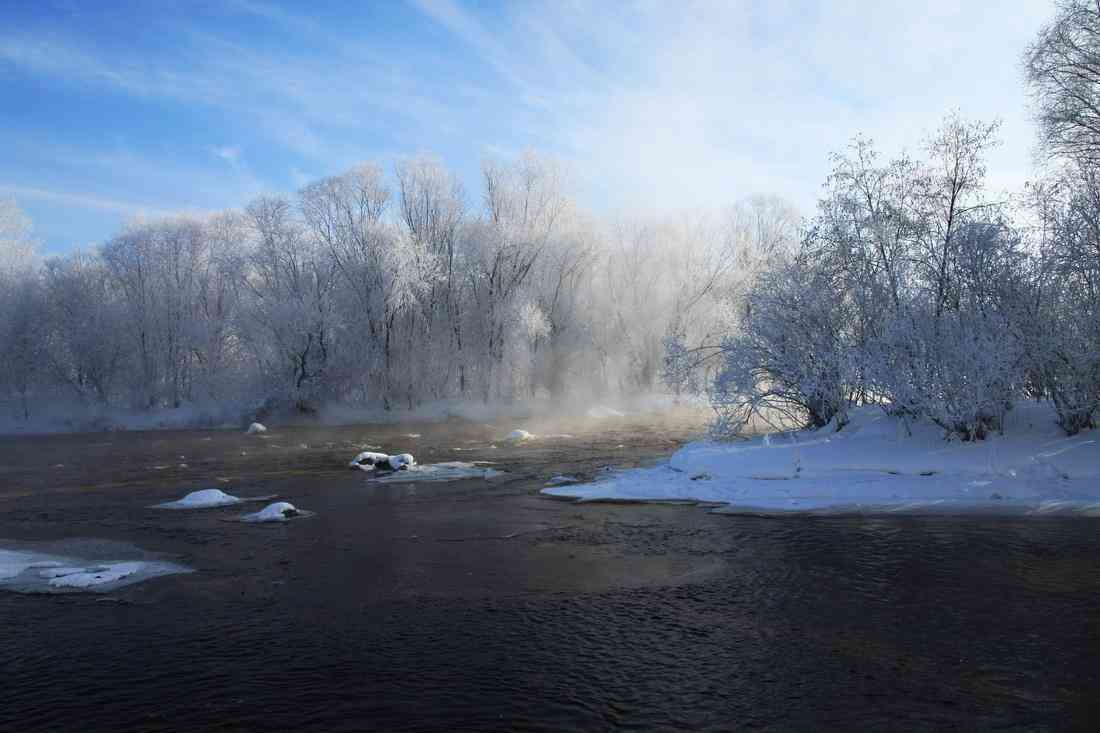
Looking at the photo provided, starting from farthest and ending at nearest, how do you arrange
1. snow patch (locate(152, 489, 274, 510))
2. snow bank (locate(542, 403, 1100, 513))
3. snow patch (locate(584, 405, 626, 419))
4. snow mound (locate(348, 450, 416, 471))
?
snow patch (locate(584, 405, 626, 419))
snow mound (locate(348, 450, 416, 471))
snow patch (locate(152, 489, 274, 510))
snow bank (locate(542, 403, 1100, 513))

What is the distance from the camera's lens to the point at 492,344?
52688mm

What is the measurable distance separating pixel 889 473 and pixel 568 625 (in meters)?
11.2

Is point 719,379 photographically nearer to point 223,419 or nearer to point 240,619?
point 240,619

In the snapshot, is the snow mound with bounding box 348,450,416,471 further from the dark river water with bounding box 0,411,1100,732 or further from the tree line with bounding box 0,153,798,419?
the tree line with bounding box 0,153,798,419

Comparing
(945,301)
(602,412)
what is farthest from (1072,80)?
(602,412)

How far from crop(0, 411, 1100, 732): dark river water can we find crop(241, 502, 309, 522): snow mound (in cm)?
53

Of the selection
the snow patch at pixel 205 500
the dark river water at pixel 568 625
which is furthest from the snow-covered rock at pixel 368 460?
the dark river water at pixel 568 625

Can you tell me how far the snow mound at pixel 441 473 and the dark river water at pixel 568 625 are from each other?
497 cm

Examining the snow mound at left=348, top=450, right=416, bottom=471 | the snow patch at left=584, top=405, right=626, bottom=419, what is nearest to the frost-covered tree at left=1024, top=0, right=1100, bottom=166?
the snow mound at left=348, top=450, right=416, bottom=471

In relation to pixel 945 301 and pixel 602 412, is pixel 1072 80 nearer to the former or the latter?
pixel 945 301

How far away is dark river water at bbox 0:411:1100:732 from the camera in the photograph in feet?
24.6

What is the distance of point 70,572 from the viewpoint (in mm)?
12828

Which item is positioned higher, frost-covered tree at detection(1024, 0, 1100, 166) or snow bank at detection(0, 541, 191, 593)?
frost-covered tree at detection(1024, 0, 1100, 166)

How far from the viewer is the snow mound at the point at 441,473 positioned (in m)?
23.0
